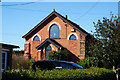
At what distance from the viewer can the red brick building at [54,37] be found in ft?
111

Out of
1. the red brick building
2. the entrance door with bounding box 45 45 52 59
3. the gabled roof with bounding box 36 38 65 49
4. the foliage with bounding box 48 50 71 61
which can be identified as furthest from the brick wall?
the entrance door with bounding box 45 45 52 59

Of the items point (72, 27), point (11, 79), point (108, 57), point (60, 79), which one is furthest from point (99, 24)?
point (72, 27)

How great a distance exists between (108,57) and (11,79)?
8.33m

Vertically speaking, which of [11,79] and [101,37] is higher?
[101,37]

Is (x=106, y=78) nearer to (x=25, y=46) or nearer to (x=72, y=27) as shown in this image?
(x=72, y=27)

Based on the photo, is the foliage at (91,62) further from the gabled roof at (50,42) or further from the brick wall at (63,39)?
the gabled roof at (50,42)

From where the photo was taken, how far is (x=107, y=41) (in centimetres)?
1578

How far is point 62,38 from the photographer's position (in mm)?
34781

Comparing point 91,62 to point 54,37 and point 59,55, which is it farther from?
point 54,37

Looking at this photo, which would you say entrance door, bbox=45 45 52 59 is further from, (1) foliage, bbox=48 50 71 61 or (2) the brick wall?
(1) foliage, bbox=48 50 71 61

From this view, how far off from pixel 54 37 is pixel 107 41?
19880 mm

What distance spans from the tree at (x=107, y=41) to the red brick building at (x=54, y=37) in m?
16.8

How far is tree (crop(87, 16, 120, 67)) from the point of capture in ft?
50.6

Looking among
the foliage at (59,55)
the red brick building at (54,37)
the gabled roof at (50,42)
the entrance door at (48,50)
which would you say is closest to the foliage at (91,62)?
the foliage at (59,55)
